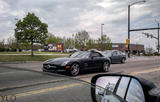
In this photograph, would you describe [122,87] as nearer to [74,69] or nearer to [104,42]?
[74,69]

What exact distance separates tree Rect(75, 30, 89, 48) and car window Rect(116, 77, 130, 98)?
158 feet

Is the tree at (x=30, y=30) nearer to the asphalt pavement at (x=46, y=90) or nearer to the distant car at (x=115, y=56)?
the distant car at (x=115, y=56)

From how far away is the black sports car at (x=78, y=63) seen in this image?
752cm

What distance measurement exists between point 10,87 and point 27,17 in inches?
837

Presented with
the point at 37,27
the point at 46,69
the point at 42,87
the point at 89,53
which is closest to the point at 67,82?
the point at 42,87

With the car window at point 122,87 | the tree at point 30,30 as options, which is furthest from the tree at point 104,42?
the car window at point 122,87

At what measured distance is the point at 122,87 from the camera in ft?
→ 5.78

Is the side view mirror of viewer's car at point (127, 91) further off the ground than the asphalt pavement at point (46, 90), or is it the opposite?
the asphalt pavement at point (46, 90)

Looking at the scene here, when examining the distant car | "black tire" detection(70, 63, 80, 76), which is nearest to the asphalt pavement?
"black tire" detection(70, 63, 80, 76)

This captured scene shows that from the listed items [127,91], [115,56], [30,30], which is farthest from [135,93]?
[30,30]

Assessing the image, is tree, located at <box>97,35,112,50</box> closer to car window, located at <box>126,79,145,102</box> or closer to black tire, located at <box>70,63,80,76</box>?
black tire, located at <box>70,63,80,76</box>

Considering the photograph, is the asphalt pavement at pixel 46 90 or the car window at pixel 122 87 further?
the car window at pixel 122 87

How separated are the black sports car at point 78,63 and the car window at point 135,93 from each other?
592 centimetres

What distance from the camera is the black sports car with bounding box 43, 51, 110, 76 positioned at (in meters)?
7.52
